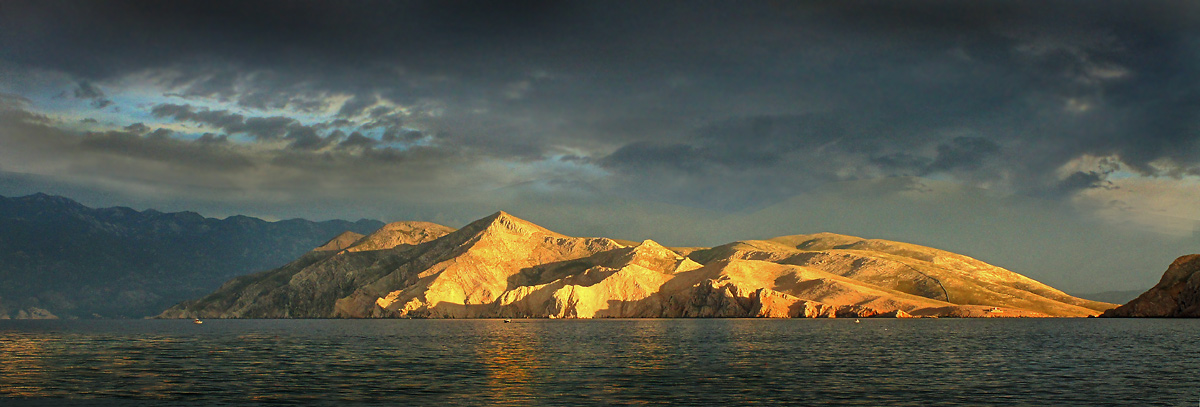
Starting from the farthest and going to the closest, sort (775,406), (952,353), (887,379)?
(952,353), (887,379), (775,406)

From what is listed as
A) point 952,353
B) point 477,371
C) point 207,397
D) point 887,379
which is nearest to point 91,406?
point 207,397

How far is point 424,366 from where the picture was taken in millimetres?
86250

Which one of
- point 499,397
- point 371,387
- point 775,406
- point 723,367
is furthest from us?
point 723,367

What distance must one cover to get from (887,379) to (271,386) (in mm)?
50404

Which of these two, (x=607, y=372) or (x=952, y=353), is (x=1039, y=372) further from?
(x=607, y=372)

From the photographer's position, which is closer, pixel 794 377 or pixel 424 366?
pixel 794 377

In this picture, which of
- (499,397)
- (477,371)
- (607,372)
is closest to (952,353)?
(607,372)

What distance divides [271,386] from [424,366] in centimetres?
2126

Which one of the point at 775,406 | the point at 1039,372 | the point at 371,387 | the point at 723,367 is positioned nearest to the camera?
the point at 775,406

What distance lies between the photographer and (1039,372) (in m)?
78.5

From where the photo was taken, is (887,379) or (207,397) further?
(887,379)

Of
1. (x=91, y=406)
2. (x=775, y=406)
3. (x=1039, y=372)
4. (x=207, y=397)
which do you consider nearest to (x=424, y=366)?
(x=207, y=397)

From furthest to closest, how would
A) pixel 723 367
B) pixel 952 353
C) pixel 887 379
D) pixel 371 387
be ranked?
pixel 952 353
pixel 723 367
pixel 887 379
pixel 371 387

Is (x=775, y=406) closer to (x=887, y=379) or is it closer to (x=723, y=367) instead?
(x=887, y=379)
